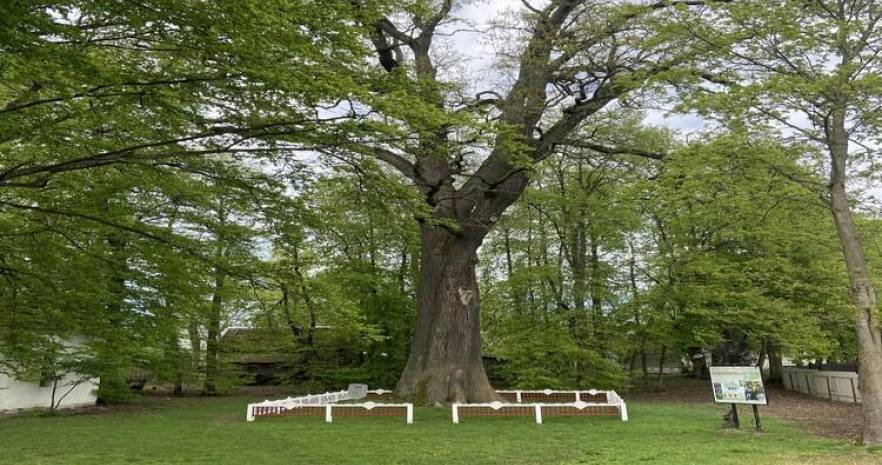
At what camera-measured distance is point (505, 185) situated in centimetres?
1416

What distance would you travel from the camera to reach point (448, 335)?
14234mm

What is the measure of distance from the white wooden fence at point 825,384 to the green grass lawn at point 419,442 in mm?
6753

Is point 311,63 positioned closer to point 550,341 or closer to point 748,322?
point 550,341

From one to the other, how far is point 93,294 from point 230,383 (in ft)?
47.7

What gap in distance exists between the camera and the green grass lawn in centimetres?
743

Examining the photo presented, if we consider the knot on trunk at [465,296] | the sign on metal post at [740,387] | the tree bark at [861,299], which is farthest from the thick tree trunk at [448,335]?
the tree bark at [861,299]

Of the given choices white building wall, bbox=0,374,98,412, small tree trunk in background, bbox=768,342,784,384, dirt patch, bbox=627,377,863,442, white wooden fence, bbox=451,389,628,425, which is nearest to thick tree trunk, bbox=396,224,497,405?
white wooden fence, bbox=451,389,628,425

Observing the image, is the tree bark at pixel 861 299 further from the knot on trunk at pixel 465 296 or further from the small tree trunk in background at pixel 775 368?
the small tree trunk in background at pixel 775 368

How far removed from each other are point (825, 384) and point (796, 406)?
3.56 m

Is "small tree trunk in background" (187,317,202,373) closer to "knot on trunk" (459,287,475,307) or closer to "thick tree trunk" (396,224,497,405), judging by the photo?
"thick tree trunk" (396,224,497,405)

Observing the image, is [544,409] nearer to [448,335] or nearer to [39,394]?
[448,335]

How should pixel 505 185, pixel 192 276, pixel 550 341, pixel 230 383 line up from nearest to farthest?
pixel 192 276 → pixel 505 185 → pixel 550 341 → pixel 230 383

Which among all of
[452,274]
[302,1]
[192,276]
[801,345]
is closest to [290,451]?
[192,276]

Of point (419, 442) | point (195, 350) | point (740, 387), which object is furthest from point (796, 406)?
point (195, 350)
